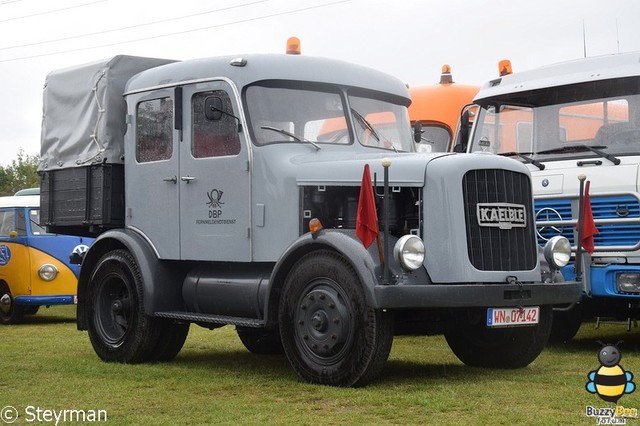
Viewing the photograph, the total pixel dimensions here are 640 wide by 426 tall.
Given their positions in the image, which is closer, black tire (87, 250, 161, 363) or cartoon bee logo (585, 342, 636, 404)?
cartoon bee logo (585, 342, 636, 404)

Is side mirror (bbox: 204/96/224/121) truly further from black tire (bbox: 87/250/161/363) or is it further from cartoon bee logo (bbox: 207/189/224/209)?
black tire (bbox: 87/250/161/363)

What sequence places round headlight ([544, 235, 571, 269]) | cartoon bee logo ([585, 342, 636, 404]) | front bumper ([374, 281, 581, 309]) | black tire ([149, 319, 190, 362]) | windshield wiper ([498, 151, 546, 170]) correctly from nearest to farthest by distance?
cartoon bee logo ([585, 342, 636, 404]), front bumper ([374, 281, 581, 309]), round headlight ([544, 235, 571, 269]), black tire ([149, 319, 190, 362]), windshield wiper ([498, 151, 546, 170])

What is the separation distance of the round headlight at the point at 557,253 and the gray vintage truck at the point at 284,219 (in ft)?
0.05

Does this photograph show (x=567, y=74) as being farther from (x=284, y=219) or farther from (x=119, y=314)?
(x=119, y=314)

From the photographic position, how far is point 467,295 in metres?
8.57

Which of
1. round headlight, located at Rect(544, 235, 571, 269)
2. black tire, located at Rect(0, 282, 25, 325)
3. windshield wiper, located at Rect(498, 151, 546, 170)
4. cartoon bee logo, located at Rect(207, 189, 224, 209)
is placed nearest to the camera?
round headlight, located at Rect(544, 235, 571, 269)

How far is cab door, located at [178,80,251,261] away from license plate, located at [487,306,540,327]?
225cm

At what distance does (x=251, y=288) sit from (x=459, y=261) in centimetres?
193

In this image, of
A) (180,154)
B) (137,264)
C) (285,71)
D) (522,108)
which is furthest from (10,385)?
(522,108)

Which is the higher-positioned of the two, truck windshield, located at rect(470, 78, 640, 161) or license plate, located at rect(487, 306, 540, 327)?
truck windshield, located at rect(470, 78, 640, 161)

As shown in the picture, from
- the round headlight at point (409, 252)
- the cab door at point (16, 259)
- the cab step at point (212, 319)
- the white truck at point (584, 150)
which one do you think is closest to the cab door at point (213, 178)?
the cab step at point (212, 319)

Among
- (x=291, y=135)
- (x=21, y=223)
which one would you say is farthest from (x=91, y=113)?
(x=21, y=223)

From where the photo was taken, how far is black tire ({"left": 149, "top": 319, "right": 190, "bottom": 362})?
35.7 ft

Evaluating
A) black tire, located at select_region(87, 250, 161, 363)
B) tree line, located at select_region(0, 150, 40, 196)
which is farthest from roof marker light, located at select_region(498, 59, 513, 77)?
tree line, located at select_region(0, 150, 40, 196)
